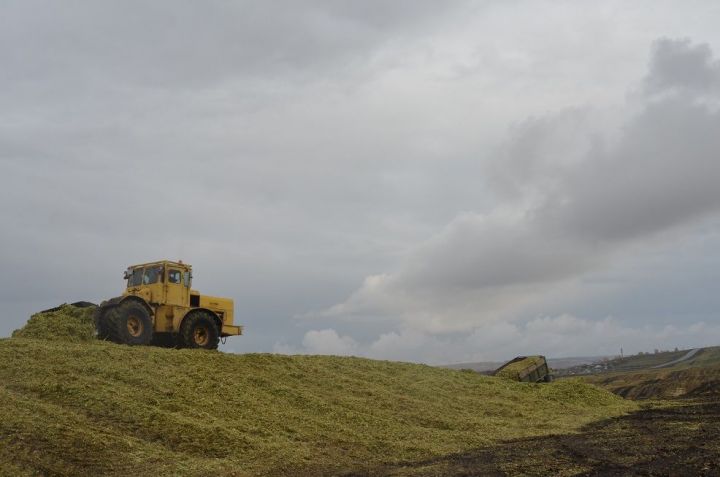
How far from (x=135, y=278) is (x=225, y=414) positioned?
939 centimetres

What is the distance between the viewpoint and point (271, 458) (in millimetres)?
11219

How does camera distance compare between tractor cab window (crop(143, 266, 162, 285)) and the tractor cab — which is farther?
tractor cab window (crop(143, 266, 162, 285))

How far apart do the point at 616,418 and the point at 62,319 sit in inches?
663

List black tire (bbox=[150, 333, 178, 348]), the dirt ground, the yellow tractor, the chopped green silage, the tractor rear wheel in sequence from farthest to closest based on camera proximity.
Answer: black tire (bbox=[150, 333, 178, 348]) → the yellow tractor → the tractor rear wheel → the chopped green silage → the dirt ground

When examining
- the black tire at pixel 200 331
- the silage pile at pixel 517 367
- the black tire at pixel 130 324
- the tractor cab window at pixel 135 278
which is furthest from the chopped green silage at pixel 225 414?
the silage pile at pixel 517 367

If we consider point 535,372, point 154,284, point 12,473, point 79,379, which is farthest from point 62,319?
point 535,372

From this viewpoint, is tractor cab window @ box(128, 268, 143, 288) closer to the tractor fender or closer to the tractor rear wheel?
the tractor fender

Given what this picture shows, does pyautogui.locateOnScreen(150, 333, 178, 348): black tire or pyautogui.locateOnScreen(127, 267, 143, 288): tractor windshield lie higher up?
pyautogui.locateOnScreen(127, 267, 143, 288): tractor windshield

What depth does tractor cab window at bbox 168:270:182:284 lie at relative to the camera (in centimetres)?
2031

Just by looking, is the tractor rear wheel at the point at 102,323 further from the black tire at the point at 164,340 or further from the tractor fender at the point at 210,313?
the tractor fender at the point at 210,313

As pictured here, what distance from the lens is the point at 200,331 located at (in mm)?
20781

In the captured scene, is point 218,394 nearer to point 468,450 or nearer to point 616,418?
point 468,450

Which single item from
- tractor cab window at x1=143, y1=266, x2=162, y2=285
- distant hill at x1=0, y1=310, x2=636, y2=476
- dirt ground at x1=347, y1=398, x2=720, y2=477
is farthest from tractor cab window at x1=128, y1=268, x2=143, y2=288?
dirt ground at x1=347, y1=398, x2=720, y2=477

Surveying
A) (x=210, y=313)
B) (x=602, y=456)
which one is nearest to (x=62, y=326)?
(x=210, y=313)
